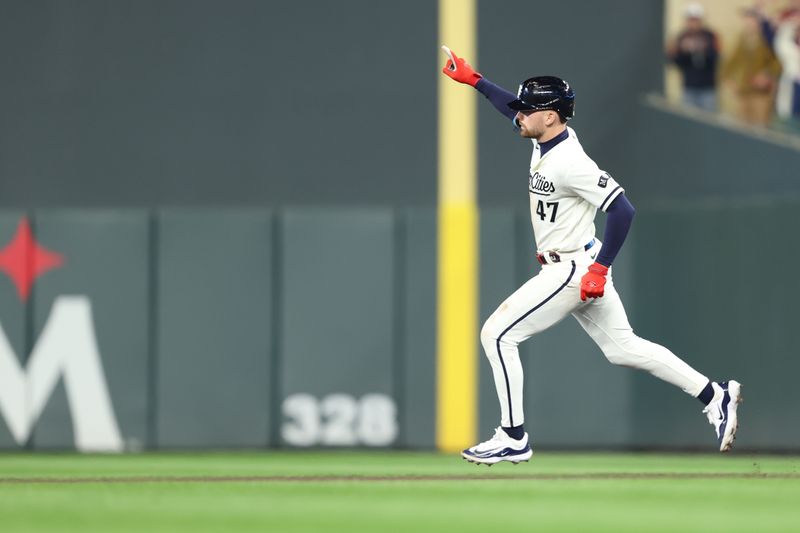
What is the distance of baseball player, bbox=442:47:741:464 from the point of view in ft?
28.2

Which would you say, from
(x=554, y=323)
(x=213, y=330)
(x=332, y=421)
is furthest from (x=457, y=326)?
(x=554, y=323)

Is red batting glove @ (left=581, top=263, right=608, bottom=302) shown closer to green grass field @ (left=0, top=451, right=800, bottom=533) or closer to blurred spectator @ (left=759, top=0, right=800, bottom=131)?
green grass field @ (left=0, top=451, right=800, bottom=533)

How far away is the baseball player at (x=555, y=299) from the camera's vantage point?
861 cm

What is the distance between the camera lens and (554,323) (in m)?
8.73

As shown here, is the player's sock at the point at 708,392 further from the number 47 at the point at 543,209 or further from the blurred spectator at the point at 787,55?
the blurred spectator at the point at 787,55

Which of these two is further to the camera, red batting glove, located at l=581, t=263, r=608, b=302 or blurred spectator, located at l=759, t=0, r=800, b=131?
blurred spectator, located at l=759, t=0, r=800, b=131

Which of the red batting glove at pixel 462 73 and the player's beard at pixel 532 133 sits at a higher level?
the red batting glove at pixel 462 73

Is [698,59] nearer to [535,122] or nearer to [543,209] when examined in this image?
[535,122]

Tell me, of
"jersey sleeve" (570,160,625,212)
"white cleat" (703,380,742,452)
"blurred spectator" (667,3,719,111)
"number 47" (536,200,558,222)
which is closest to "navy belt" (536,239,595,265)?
"number 47" (536,200,558,222)

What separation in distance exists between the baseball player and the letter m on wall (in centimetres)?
623

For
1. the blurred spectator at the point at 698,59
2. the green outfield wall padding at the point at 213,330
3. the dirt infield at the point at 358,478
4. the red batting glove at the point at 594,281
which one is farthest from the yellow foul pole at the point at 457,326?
the red batting glove at the point at 594,281


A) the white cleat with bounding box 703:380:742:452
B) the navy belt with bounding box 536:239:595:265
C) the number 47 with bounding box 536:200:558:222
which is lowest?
the white cleat with bounding box 703:380:742:452

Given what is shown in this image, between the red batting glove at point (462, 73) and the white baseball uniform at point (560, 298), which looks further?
the red batting glove at point (462, 73)

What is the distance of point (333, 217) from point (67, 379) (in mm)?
2972
